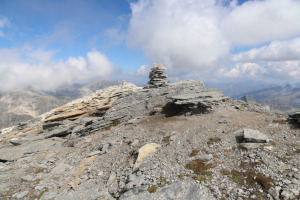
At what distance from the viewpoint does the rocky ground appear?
34.1ft

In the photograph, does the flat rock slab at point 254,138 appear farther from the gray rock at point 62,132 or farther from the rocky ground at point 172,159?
the gray rock at point 62,132

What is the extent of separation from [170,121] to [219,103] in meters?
8.84

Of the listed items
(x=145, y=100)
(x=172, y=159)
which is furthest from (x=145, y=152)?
(x=145, y=100)

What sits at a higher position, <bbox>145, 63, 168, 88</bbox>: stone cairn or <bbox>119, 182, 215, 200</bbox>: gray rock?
<bbox>145, 63, 168, 88</bbox>: stone cairn

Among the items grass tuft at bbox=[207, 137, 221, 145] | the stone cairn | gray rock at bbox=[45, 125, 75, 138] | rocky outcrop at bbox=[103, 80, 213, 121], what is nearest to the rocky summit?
grass tuft at bbox=[207, 137, 221, 145]

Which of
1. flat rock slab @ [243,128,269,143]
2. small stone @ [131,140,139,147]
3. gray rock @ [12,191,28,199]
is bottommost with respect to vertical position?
gray rock @ [12,191,28,199]

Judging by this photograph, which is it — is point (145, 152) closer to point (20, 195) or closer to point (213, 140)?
point (213, 140)

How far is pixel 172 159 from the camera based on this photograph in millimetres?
13875

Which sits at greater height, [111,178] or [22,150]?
[22,150]

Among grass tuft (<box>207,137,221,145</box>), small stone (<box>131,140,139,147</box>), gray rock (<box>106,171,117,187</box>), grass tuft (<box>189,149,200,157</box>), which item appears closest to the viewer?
gray rock (<box>106,171,117,187</box>)

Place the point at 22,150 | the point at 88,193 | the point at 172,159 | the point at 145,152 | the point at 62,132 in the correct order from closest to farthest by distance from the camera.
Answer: the point at 88,193 → the point at 172,159 → the point at 145,152 → the point at 22,150 → the point at 62,132

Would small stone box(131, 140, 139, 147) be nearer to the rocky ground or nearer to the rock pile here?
the rocky ground

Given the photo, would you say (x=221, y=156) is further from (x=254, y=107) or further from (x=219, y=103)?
(x=254, y=107)

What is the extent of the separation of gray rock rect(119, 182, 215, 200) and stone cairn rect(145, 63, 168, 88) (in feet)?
82.2
